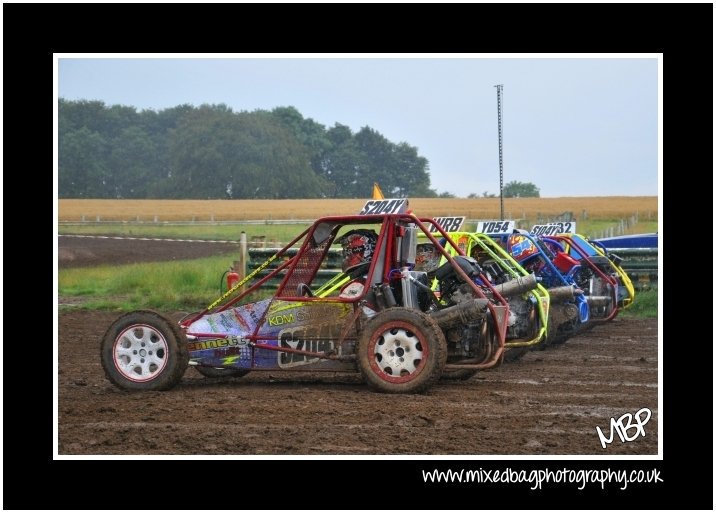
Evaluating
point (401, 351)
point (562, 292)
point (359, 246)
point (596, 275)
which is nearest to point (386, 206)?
point (359, 246)

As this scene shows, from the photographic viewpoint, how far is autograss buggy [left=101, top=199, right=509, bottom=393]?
34.0 ft

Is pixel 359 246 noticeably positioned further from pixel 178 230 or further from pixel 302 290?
pixel 178 230

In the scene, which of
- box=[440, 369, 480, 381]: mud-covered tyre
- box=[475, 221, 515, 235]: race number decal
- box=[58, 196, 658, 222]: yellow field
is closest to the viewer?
box=[440, 369, 480, 381]: mud-covered tyre

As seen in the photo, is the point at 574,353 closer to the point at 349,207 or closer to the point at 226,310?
the point at 226,310

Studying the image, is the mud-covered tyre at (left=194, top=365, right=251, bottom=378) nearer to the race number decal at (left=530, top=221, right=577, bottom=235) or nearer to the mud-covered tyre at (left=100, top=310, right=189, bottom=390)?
the mud-covered tyre at (left=100, top=310, right=189, bottom=390)

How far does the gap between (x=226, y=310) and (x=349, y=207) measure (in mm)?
32222

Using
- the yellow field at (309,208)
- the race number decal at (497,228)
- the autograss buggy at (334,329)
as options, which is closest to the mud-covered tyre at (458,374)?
the autograss buggy at (334,329)

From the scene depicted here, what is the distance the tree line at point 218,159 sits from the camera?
4703 cm

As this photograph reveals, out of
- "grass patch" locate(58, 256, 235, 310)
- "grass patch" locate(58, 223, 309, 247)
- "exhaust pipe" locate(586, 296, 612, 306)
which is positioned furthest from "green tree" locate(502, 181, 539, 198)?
"exhaust pipe" locate(586, 296, 612, 306)

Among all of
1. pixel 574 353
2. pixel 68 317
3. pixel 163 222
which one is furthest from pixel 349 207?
pixel 574 353

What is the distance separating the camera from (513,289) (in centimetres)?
1235

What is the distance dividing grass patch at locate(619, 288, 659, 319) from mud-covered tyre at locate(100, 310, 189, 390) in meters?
11.5

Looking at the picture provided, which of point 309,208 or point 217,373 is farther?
point 309,208

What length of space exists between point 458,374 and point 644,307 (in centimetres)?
1023
